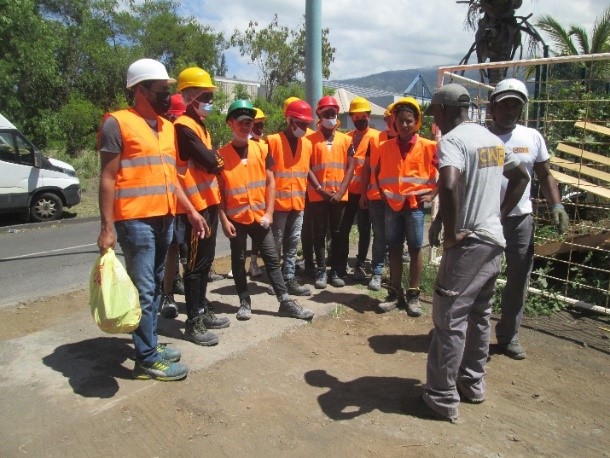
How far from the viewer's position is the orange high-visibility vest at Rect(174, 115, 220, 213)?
429 cm

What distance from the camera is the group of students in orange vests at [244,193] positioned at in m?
3.59

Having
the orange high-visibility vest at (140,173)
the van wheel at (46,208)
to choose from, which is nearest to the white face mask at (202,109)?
the orange high-visibility vest at (140,173)

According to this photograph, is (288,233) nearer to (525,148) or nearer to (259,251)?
(259,251)

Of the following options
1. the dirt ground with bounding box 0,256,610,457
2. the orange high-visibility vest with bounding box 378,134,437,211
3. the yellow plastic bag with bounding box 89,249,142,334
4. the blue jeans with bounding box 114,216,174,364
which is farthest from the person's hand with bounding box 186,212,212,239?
the orange high-visibility vest with bounding box 378,134,437,211

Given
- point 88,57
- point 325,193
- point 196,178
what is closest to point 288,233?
point 325,193

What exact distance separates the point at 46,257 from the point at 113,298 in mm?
6326

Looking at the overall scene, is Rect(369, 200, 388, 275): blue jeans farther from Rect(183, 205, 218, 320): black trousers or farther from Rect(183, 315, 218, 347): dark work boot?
Rect(183, 315, 218, 347): dark work boot

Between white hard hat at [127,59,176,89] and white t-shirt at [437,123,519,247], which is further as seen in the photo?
white hard hat at [127,59,176,89]

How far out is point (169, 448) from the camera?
3.07 m

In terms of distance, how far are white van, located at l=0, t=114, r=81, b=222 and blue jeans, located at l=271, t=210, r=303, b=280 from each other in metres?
8.32

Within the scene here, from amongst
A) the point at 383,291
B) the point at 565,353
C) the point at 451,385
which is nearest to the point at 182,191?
the point at 451,385

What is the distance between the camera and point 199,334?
447 centimetres

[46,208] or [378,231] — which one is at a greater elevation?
[378,231]

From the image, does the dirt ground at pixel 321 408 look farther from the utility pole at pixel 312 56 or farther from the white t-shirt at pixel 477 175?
the utility pole at pixel 312 56
